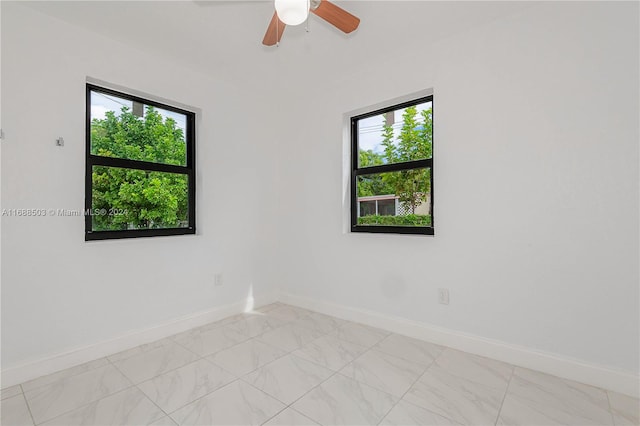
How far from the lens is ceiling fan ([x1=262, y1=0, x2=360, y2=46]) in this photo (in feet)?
4.67

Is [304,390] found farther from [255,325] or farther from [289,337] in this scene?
[255,325]

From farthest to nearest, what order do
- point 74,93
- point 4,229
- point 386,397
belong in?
1. point 74,93
2. point 4,229
3. point 386,397

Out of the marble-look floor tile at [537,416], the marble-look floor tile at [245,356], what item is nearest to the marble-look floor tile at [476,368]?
the marble-look floor tile at [537,416]

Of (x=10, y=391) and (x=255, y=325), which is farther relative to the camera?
(x=255, y=325)

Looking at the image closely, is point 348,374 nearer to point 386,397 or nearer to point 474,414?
point 386,397

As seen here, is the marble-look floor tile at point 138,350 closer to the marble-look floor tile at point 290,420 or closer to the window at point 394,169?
the marble-look floor tile at point 290,420

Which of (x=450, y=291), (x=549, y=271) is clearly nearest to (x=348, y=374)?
(x=450, y=291)

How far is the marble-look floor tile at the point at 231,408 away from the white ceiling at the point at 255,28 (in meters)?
2.41

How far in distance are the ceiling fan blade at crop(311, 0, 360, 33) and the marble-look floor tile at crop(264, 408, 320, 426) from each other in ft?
7.14

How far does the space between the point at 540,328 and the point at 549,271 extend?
1.30ft

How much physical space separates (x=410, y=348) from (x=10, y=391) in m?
2.66

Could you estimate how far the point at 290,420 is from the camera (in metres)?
1.59

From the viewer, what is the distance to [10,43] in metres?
1.98

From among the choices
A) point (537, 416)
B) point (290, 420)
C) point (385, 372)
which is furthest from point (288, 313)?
point (537, 416)
